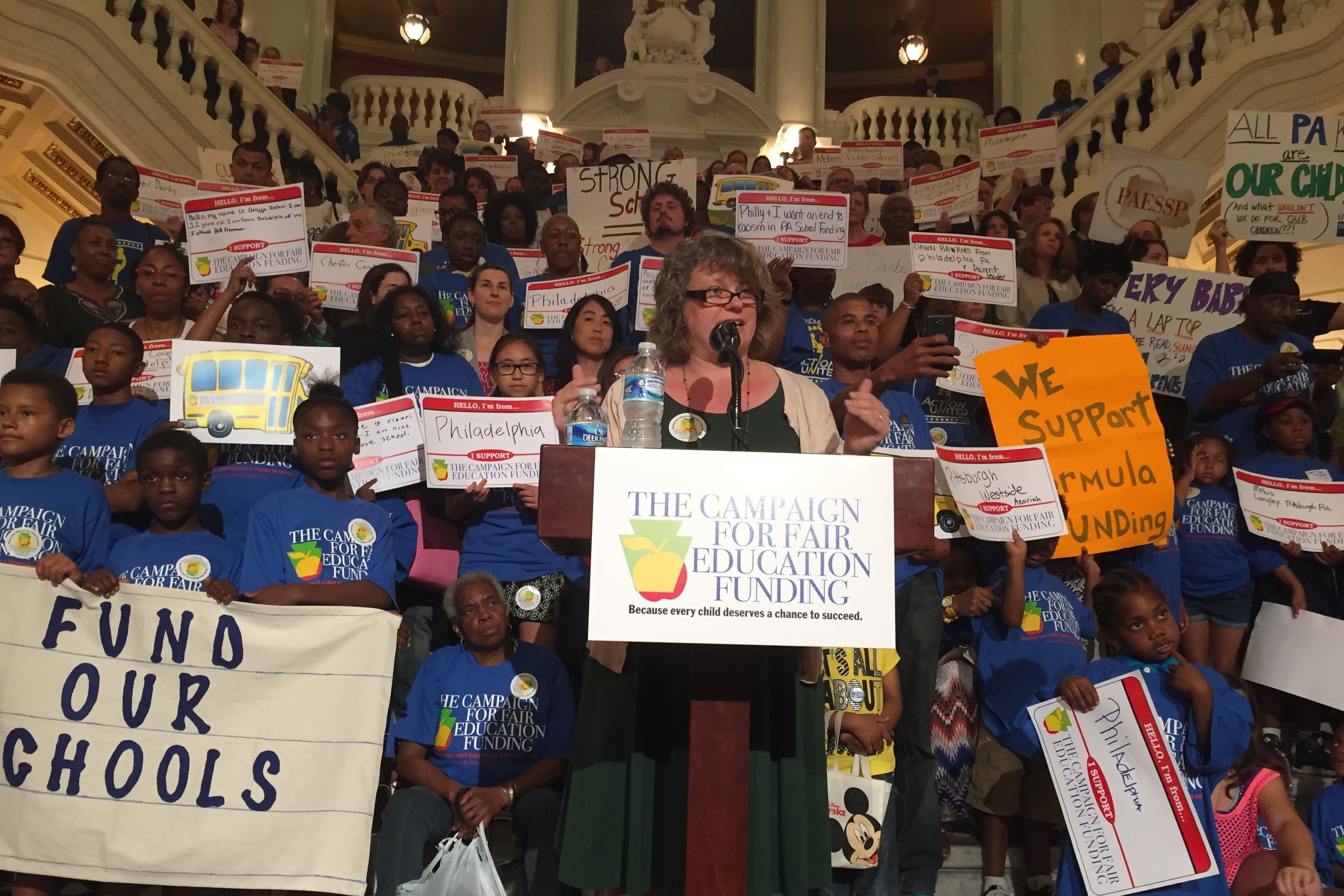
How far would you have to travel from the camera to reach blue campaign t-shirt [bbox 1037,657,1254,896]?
370cm

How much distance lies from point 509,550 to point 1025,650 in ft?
6.31

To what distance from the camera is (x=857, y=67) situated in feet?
72.7

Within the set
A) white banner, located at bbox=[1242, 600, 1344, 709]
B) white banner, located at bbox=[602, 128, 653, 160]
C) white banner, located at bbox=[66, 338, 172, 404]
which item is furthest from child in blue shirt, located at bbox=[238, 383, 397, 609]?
white banner, located at bbox=[602, 128, 653, 160]

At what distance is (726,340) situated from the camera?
7.76 ft

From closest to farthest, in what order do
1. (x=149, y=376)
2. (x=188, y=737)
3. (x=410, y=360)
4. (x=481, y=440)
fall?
(x=188, y=737) < (x=481, y=440) < (x=149, y=376) < (x=410, y=360)

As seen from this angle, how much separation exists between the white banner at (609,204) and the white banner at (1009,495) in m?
3.64

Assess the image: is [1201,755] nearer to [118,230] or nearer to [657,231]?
[657,231]

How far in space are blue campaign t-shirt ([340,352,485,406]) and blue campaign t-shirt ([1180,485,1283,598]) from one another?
10.4ft

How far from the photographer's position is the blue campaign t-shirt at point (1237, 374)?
5.95 meters

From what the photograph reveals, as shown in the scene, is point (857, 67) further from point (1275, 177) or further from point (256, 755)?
point (256, 755)

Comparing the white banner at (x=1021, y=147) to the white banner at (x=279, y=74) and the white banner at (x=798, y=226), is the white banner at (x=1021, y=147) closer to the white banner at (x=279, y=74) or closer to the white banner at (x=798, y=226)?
the white banner at (x=798, y=226)

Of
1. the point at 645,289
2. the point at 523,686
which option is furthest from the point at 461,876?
the point at 645,289

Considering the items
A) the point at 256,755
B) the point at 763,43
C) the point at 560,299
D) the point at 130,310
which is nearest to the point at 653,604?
the point at 256,755

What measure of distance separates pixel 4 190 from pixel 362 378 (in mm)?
7313
